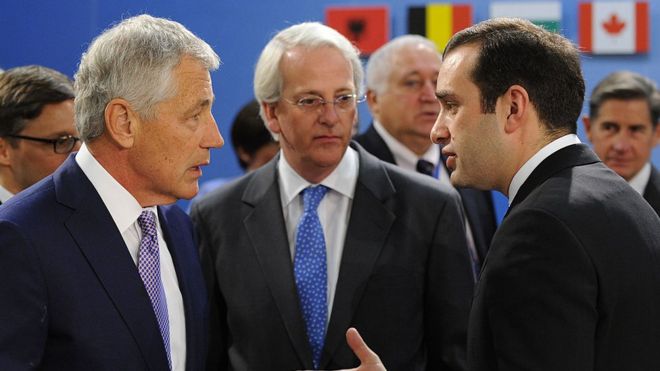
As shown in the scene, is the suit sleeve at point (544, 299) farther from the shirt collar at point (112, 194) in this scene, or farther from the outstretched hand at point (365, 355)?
the shirt collar at point (112, 194)

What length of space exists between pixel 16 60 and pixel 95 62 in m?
3.84

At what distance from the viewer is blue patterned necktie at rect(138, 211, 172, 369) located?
2.22 metres

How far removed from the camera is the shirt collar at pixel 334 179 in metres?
2.91

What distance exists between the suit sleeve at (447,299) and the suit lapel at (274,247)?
369 millimetres

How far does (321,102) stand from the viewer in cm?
298

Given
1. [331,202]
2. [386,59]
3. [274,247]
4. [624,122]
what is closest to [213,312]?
[274,247]

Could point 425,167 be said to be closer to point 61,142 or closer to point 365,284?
point 365,284

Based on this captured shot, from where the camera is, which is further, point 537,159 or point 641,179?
point 641,179

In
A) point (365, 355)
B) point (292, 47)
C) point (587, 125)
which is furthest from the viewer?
point (587, 125)

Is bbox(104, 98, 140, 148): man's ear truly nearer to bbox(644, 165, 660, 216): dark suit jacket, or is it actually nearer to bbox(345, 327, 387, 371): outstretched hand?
bbox(345, 327, 387, 371): outstretched hand

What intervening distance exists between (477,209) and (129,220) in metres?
1.79

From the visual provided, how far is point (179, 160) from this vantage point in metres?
2.29

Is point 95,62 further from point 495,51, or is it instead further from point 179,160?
point 495,51

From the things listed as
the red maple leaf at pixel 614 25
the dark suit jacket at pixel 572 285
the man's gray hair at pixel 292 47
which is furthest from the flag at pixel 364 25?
the dark suit jacket at pixel 572 285
